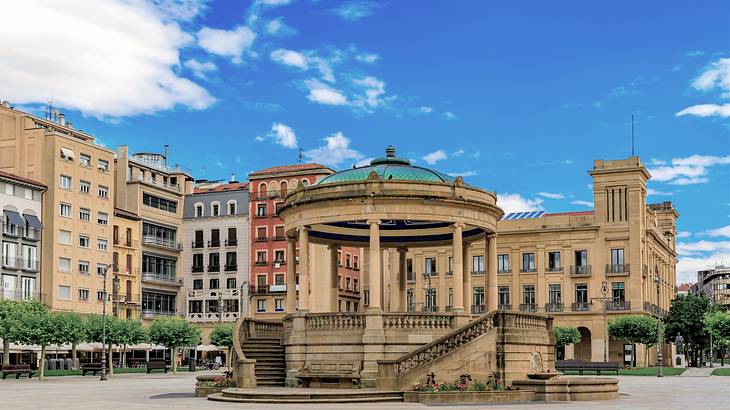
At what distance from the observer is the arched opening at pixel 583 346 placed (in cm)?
10244

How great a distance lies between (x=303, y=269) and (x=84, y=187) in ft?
205

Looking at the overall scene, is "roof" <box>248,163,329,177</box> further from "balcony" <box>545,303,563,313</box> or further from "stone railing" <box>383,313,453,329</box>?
"stone railing" <box>383,313,453,329</box>

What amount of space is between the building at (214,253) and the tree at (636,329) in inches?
1591

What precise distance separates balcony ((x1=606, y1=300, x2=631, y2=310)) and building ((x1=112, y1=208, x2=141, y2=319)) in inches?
1915

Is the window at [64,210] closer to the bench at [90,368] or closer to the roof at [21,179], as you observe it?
the roof at [21,179]

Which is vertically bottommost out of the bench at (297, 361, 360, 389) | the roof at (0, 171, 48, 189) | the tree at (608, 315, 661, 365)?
the tree at (608, 315, 661, 365)

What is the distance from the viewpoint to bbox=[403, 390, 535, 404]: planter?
3002 centimetres

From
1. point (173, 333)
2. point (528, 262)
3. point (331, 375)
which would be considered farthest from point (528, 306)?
point (331, 375)

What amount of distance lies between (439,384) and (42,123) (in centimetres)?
7399

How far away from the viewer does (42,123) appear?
3787 inches

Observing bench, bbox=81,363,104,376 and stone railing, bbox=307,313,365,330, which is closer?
stone railing, bbox=307,313,365,330

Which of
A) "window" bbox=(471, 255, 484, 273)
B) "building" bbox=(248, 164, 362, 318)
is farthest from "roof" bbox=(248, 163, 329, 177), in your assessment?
"window" bbox=(471, 255, 484, 273)

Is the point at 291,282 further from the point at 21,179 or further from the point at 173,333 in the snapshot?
the point at 21,179

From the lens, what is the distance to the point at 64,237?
90.6 m
